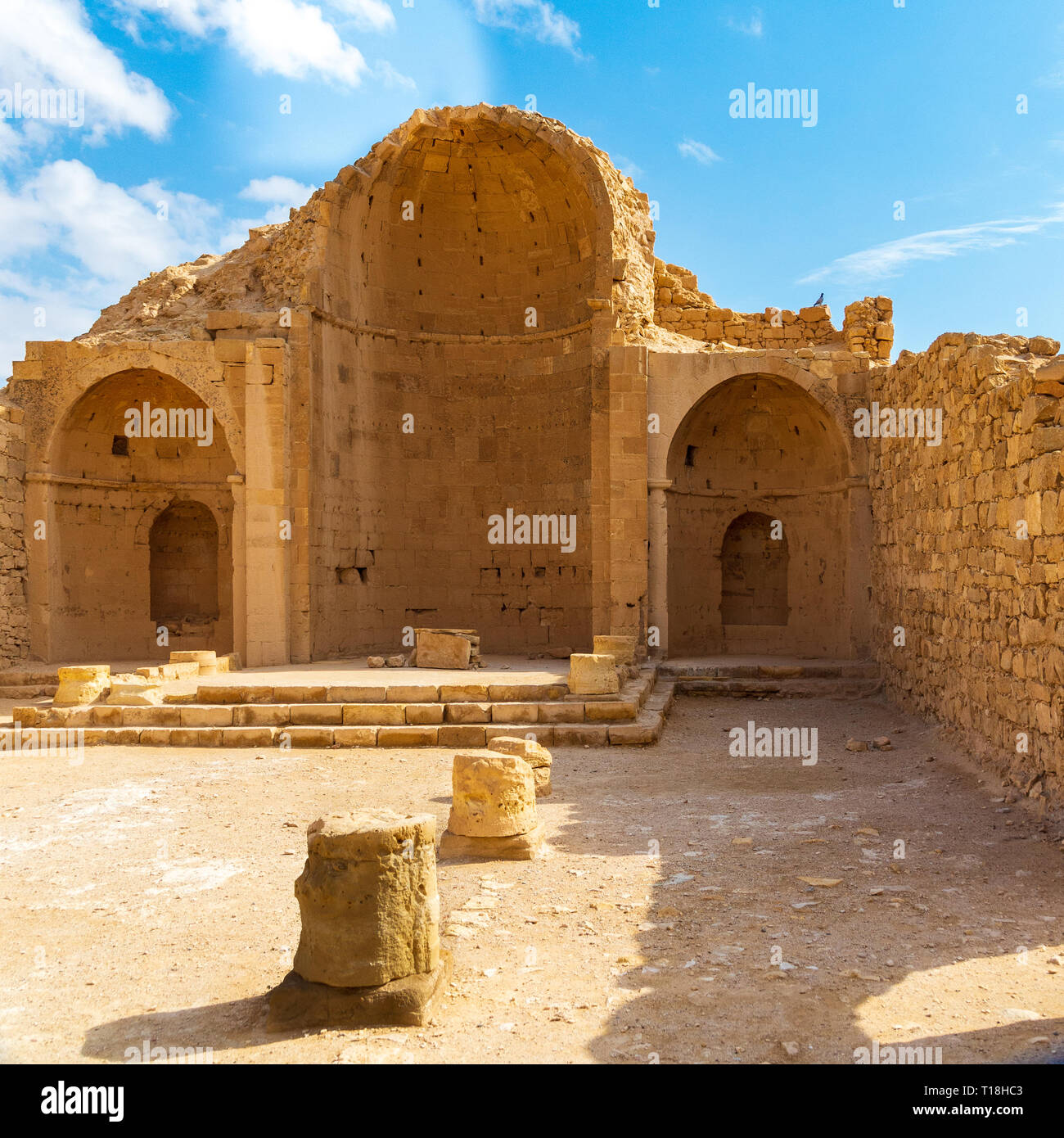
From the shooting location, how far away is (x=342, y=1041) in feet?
12.3

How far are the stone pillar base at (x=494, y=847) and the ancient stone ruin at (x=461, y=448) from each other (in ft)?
19.1

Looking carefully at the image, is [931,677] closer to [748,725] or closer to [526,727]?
[748,725]

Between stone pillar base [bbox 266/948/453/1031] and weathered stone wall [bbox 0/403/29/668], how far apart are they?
12354 mm

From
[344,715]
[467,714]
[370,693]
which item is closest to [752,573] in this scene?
[467,714]

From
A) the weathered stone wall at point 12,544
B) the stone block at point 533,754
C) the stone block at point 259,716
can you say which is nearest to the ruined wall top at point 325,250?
the weathered stone wall at point 12,544

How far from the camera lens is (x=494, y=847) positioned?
6.18m

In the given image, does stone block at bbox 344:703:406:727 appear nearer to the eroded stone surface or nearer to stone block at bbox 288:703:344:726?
stone block at bbox 288:703:344:726

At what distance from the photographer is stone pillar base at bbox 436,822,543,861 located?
243 inches

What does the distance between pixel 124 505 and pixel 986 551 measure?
1378 cm

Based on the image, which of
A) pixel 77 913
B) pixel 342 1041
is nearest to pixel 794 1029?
pixel 342 1041

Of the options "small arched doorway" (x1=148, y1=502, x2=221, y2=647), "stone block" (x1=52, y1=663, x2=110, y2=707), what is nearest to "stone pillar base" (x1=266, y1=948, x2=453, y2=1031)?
"stone block" (x1=52, y1=663, x2=110, y2=707)

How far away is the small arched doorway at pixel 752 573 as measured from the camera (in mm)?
16438

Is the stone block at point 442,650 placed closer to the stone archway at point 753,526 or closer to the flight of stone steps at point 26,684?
the stone archway at point 753,526

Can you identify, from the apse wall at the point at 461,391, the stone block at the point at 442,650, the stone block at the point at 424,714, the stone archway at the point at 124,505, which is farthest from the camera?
the apse wall at the point at 461,391
